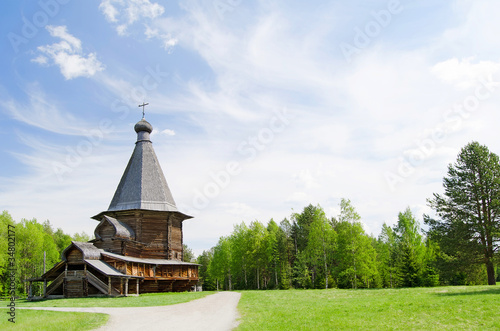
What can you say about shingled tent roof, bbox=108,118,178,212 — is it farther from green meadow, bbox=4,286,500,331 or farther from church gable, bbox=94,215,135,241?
green meadow, bbox=4,286,500,331

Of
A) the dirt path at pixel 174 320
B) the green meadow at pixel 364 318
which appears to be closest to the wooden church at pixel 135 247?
the dirt path at pixel 174 320

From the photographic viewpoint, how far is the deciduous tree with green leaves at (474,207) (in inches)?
1197

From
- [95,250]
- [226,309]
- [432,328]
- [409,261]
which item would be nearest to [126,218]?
[95,250]

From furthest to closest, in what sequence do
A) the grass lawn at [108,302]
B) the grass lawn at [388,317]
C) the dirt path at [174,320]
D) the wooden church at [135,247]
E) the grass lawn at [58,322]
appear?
the wooden church at [135,247]
the grass lawn at [108,302]
the dirt path at [174,320]
the grass lawn at [58,322]
the grass lawn at [388,317]

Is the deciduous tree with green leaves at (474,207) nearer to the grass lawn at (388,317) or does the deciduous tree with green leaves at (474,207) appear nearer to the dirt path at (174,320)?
the grass lawn at (388,317)

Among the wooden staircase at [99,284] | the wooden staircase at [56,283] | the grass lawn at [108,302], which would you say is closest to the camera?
the grass lawn at [108,302]

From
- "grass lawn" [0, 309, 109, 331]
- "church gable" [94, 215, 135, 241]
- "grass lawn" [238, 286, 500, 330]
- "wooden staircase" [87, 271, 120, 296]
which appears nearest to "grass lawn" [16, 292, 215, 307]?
"wooden staircase" [87, 271, 120, 296]

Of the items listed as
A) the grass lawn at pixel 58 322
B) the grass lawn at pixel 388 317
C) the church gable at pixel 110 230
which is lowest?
the grass lawn at pixel 388 317

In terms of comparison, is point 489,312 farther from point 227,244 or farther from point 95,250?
point 227,244

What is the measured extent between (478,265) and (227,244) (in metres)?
33.8

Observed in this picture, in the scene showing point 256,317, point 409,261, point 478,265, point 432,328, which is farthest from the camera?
point 409,261

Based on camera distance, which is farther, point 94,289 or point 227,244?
point 227,244

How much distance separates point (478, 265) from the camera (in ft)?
104

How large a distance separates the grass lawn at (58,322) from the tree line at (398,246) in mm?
27411
